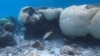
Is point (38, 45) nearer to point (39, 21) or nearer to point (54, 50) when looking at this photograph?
point (54, 50)

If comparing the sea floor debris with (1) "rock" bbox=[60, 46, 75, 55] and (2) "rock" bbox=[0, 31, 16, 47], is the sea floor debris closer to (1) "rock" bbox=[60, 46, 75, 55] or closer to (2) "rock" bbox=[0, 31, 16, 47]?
(1) "rock" bbox=[60, 46, 75, 55]

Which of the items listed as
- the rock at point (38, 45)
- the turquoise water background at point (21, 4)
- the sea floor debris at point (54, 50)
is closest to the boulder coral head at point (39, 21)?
the sea floor debris at point (54, 50)

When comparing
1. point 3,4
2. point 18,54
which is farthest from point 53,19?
point 3,4

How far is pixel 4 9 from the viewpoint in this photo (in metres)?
22.5

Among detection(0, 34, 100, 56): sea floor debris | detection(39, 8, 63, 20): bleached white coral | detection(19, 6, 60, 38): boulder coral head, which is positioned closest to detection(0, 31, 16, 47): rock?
detection(0, 34, 100, 56): sea floor debris

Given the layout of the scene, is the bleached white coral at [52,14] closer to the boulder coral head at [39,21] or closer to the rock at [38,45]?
the boulder coral head at [39,21]

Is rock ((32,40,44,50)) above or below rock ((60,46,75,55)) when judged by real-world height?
above

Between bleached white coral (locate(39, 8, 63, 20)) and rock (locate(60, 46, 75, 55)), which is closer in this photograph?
rock (locate(60, 46, 75, 55))

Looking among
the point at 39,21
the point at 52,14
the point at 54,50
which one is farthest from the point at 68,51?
the point at 39,21

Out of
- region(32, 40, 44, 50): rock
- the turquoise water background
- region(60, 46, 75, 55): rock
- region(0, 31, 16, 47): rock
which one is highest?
the turquoise water background

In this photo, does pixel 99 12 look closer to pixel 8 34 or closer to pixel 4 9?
pixel 8 34

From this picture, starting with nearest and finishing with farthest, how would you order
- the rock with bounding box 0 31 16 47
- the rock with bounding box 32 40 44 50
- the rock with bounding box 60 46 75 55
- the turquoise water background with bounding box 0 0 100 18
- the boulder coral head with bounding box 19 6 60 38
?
the rock with bounding box 60 46 75 55, the rock with bounding box 32 40 44 50, the rock with bounding box 0 31 16 47, the boulder coral head with bounding box 19 6 60 38, the turquoise water background with bounding box 0 0 100 18

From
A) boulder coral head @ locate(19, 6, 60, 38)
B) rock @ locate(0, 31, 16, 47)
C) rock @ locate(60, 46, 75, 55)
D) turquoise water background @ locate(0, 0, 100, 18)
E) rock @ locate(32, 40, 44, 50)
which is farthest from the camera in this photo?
turquoise water background @ locate(0, 0, 100, 18)

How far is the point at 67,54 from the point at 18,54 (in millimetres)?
1654
